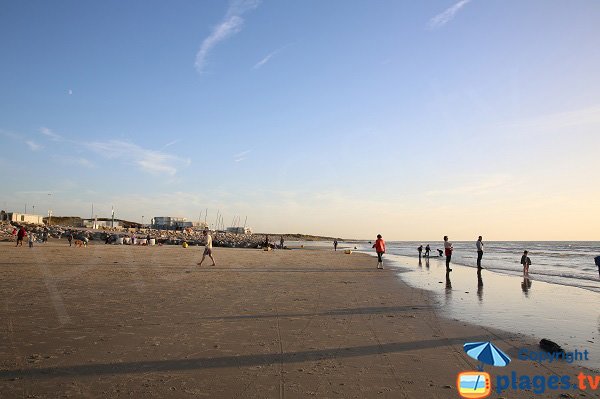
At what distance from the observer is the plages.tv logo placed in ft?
13.5

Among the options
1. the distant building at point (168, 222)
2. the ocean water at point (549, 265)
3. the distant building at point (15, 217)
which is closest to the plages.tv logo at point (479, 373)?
the ocean water at point (549, 265)

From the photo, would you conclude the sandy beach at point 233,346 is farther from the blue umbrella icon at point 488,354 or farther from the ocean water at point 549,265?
the ocean water at point 549,265

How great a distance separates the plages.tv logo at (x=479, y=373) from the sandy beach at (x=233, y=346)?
13 cm

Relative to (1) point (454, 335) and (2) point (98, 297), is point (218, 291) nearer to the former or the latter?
(2) point (98, 297)

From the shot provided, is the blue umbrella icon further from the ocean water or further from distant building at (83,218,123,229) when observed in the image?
distant building at (83,218,123,229)

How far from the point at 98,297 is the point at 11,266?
10690 mm

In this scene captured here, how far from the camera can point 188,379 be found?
16.4ft

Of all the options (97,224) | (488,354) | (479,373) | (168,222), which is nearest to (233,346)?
(479,373)

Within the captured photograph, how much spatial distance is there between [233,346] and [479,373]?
3.78 m

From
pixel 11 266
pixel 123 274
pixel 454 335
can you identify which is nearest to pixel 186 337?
pixel 454 335

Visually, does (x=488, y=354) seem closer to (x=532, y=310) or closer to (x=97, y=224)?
(x=532, y=310)

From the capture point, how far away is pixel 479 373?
17.2ft

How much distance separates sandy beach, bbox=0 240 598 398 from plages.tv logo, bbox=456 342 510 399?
128mm

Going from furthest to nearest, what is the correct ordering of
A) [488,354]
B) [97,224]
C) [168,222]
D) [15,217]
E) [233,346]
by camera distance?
[168,222]
[97,224]
[15,217]
[233,346]
[488,354]
